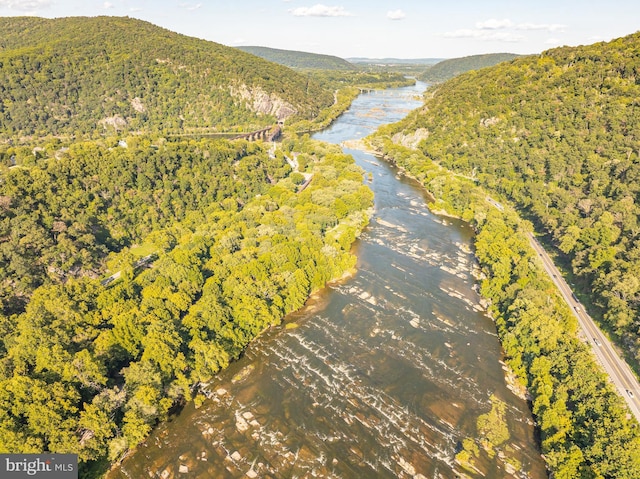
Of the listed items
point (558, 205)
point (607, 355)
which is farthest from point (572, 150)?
point (607, 355)

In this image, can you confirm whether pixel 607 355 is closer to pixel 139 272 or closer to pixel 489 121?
pixel 139 272

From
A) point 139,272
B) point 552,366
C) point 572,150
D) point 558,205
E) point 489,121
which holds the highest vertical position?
point 489,121

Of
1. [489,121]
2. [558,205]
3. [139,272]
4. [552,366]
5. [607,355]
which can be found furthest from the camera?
[489,121]

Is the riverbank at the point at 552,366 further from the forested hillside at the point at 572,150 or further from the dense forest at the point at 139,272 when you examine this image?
the dense forest at the point at 139,272

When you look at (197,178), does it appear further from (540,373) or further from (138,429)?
(540,373)

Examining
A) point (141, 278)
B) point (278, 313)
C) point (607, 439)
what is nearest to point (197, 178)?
point (141, 278)

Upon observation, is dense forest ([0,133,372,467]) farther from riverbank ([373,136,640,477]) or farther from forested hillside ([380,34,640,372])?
forested hillside ([380,34,640,372])

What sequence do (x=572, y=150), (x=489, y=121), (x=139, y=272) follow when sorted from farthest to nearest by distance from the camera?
(x=489, y=121)
(x=572, y=150)
(x=139, y=272)
